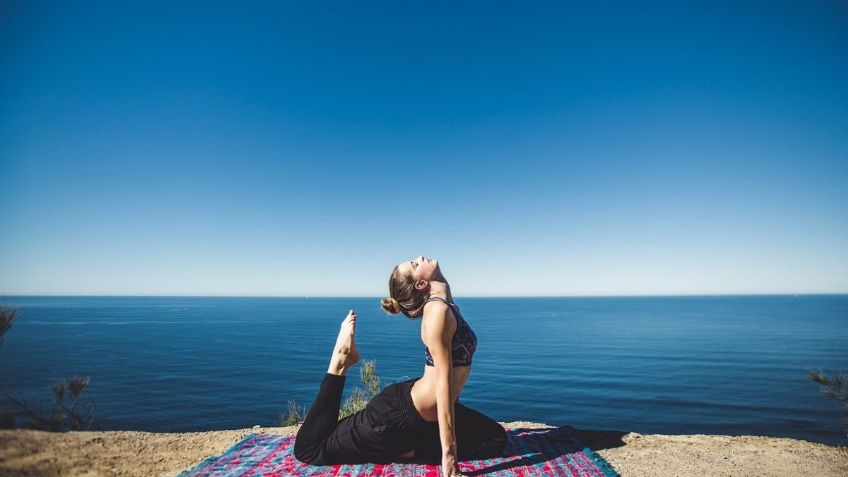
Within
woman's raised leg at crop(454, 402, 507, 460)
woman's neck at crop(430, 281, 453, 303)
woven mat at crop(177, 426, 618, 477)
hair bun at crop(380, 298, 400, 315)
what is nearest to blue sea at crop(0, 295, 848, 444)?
woven mat at crop(177, 426, 618, 477)

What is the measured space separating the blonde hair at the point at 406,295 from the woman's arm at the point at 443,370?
0.41 metres

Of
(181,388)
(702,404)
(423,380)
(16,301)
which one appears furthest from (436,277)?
(181,388)

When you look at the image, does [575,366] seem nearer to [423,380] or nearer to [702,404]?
[702,404]

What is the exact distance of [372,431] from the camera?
406cm

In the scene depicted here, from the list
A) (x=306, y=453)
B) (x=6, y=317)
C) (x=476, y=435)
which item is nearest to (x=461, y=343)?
(x=476, y=435)

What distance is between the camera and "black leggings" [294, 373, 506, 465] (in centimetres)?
404

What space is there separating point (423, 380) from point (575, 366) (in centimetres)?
3415

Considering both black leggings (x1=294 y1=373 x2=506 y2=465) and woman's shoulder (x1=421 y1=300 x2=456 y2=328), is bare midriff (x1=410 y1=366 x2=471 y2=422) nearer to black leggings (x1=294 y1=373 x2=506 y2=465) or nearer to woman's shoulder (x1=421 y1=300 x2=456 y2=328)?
black leggings (x1=294 y1=373 x2=506 y2=465)

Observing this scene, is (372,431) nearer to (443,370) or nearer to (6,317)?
(443,370)

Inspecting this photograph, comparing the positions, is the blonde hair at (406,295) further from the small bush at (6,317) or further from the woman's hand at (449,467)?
the small bush at (6,317)

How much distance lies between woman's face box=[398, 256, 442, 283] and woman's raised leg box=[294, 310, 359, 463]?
0.71m

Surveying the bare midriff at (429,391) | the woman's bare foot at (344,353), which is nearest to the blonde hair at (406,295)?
the woman's bare foot at (344,353)

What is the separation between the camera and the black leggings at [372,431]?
159 inches

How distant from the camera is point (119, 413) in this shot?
2119cm
